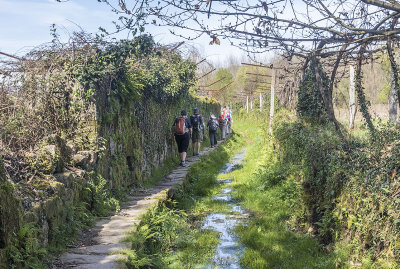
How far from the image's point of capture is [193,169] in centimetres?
1112

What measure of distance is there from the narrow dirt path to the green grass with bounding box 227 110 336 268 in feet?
5.94

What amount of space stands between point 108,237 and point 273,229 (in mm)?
3034

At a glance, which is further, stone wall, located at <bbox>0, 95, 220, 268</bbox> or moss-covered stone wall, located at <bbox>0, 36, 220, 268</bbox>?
moss-covered stone wall, located at <bbox>0, 36, 220, 268</bbox>

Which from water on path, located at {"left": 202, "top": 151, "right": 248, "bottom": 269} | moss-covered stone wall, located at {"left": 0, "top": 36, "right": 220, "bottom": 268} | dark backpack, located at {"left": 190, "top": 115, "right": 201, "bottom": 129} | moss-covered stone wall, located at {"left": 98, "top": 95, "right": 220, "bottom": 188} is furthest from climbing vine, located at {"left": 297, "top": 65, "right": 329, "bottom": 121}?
moss-covered stone wall, located at {"left": 0, "top": 36, "right": 220, "bottom": 268}

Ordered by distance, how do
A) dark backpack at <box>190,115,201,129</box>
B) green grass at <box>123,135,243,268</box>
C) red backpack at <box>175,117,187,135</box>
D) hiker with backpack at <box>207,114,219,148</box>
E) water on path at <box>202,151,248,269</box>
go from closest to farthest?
green grass at <box>123,135,243,268</box>
water on path at <box>202,151,248,269</box>
red backpack at <box>175,117,187,135</box>
dark backpack at <box>190,115,201,129</box>
hiker with backpack at <box>207,114,219,148</box>

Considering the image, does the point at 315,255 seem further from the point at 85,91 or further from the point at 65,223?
the point at 85,91

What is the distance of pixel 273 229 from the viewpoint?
6383 millimetres

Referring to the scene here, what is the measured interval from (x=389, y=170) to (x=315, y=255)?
1734 millimetres

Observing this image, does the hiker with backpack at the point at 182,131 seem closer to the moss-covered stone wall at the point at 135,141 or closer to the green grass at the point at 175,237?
the moss-covered stone wall at the point at 135,141

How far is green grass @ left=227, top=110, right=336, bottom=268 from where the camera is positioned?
501 cm

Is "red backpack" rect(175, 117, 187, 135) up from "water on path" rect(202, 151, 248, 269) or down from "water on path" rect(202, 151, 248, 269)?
up

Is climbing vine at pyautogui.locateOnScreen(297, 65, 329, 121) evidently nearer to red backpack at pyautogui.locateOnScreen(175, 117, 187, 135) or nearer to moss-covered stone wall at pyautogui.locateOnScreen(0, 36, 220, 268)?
red backpack at pyautogui.locateOnScreen(175, 117, 187, 135)

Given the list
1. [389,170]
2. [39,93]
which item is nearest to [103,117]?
[39,93]

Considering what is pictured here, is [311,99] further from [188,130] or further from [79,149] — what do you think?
[79,149]
